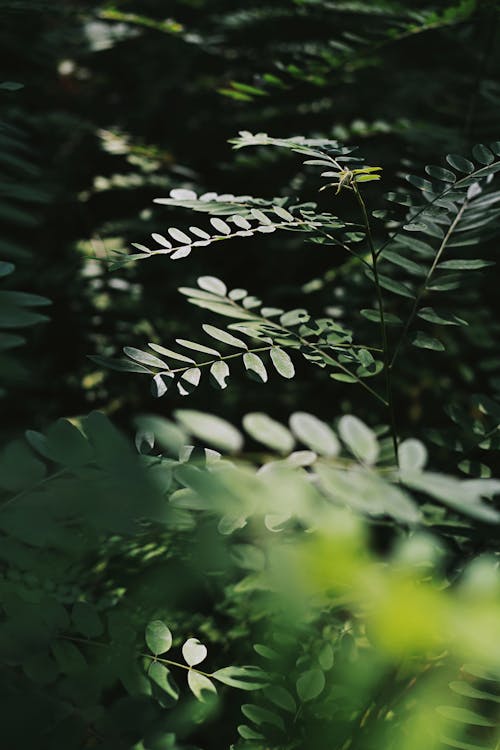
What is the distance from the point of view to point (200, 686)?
2.32 ft

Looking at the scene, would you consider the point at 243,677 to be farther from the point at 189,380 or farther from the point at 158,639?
the point at 189,380

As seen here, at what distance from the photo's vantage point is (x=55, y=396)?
1.89 meters

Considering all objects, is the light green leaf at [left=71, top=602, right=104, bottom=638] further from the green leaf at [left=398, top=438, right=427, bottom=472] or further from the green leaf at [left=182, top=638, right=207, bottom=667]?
the green leaf at [left=398, top=438, right=427, bottom=472]

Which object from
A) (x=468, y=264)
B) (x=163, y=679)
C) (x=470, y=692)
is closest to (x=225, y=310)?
(x=468, y=264)

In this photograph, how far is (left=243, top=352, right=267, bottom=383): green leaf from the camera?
2.59ft

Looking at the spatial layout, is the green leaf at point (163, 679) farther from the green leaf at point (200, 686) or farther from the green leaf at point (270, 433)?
the green leaf at point (270, 433)

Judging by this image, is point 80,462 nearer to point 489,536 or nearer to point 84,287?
point 489,536

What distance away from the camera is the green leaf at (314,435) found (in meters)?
0.50

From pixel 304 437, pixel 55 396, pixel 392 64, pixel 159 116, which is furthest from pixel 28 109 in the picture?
→ pixel 304 437

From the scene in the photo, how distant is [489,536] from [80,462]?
0.63 m

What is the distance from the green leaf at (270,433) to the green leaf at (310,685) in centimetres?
38

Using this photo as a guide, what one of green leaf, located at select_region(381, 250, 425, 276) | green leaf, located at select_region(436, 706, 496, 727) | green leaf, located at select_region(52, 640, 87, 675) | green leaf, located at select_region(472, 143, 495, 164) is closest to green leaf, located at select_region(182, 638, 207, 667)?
green leaf, located at select_region(52, 640, 87, 675)

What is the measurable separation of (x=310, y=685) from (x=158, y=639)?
19 cm

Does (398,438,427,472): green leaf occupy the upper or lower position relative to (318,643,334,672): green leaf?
upper
